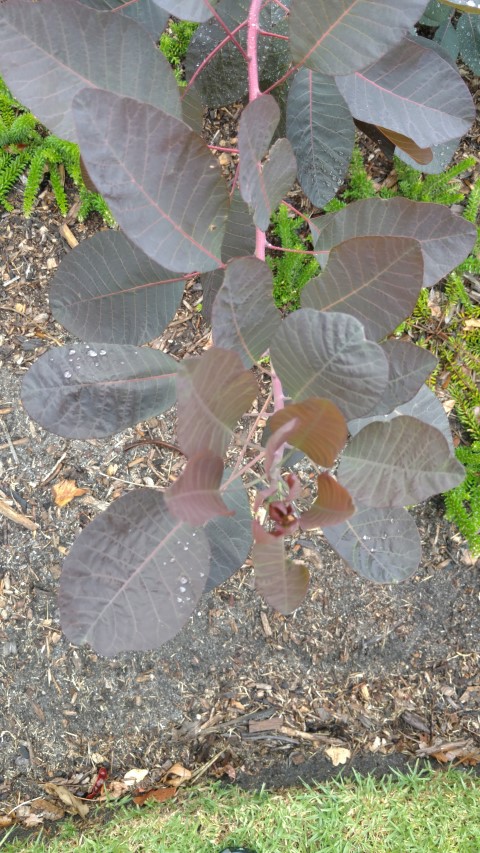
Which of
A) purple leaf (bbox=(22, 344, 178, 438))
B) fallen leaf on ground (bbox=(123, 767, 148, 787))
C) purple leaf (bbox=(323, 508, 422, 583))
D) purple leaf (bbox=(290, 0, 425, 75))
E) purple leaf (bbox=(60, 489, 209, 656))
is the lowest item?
fallen leaf on ground (bbox=(123, 767, 148, 787))

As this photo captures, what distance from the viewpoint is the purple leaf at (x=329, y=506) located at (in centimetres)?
69

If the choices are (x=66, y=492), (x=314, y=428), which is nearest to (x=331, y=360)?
(x=314, y=428)

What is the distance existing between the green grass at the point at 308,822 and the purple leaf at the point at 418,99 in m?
1.85

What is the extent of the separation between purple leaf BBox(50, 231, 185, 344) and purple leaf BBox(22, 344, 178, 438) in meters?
0.14

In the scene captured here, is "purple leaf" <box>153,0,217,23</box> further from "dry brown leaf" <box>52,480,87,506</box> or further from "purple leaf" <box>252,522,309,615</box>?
"dry brown leaf" <box>52,480,87,506</box>

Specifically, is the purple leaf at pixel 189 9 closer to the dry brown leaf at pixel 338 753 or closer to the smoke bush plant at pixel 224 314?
the smoke bush plant at pixel 224 314

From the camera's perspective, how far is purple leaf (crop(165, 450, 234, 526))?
659 millimetres

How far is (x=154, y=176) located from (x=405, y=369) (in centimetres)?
42

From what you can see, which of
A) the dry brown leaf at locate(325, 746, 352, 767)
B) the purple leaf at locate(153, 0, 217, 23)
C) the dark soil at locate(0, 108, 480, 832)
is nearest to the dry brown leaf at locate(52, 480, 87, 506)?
the dark soil at locate(0, 108, 480, 832)

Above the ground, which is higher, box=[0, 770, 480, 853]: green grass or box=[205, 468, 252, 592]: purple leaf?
box=[205, 468, 252, 592]: purple leaf

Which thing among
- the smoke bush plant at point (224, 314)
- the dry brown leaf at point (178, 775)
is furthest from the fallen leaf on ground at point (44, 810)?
the smoke bush plant at point (224, 314)

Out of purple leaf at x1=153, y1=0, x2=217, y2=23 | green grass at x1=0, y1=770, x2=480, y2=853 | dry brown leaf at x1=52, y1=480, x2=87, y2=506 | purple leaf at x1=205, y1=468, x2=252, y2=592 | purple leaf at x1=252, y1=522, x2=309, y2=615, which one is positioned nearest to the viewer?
purple leaf at x1=252, y1=522, x2=309, y2=615

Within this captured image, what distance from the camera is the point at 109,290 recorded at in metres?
1.07

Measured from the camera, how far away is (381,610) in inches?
79.0
